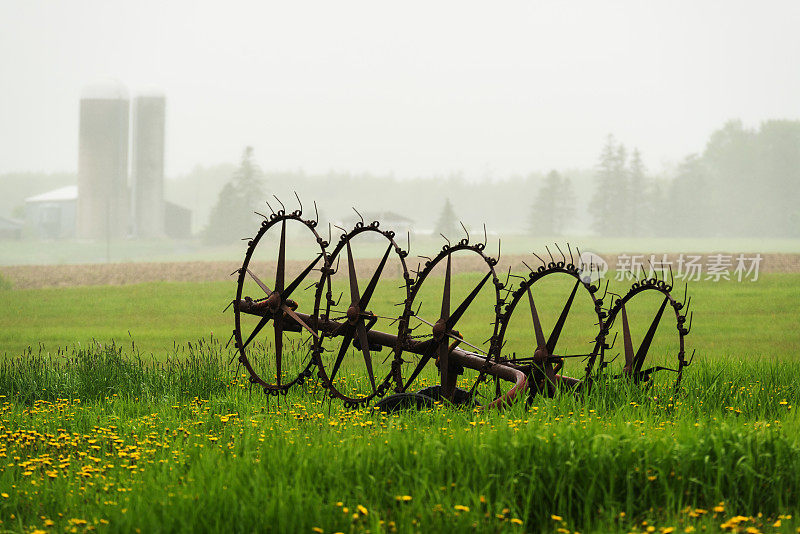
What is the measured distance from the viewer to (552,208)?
59812 millimetres

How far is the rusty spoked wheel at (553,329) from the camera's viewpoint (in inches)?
293

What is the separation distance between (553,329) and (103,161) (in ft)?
103

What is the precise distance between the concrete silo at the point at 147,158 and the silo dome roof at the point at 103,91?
1.15 m

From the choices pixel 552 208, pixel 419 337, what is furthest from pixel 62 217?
pixel 419 337

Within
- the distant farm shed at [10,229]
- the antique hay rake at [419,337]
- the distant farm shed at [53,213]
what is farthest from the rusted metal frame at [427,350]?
the distant farm shed at [10,229]

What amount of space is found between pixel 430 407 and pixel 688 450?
2599 mm

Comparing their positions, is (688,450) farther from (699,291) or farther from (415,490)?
(699,291)

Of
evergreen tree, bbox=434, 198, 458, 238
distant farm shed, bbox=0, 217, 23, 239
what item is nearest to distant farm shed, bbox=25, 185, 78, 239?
distant farm shed, bbox=0, 217, 23, 239

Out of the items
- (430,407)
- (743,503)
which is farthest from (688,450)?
Answer: (430,407)

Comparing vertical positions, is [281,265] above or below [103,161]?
below

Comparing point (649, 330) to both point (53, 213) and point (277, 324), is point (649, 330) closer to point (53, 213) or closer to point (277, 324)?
point (277, 324)

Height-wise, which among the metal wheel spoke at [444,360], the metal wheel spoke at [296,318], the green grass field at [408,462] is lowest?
the green grass field at [408,462]

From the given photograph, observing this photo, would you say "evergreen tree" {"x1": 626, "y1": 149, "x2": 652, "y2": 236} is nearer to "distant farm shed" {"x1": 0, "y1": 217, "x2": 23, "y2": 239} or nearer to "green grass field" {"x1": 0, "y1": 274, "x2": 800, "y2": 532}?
"distant farm shed" {"x1": 0, "y1": 217, "x2": 23, "y2": 239}

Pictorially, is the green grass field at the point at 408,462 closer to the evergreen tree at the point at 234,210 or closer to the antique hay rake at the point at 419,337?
the antique hay rake at the point at 419,337
